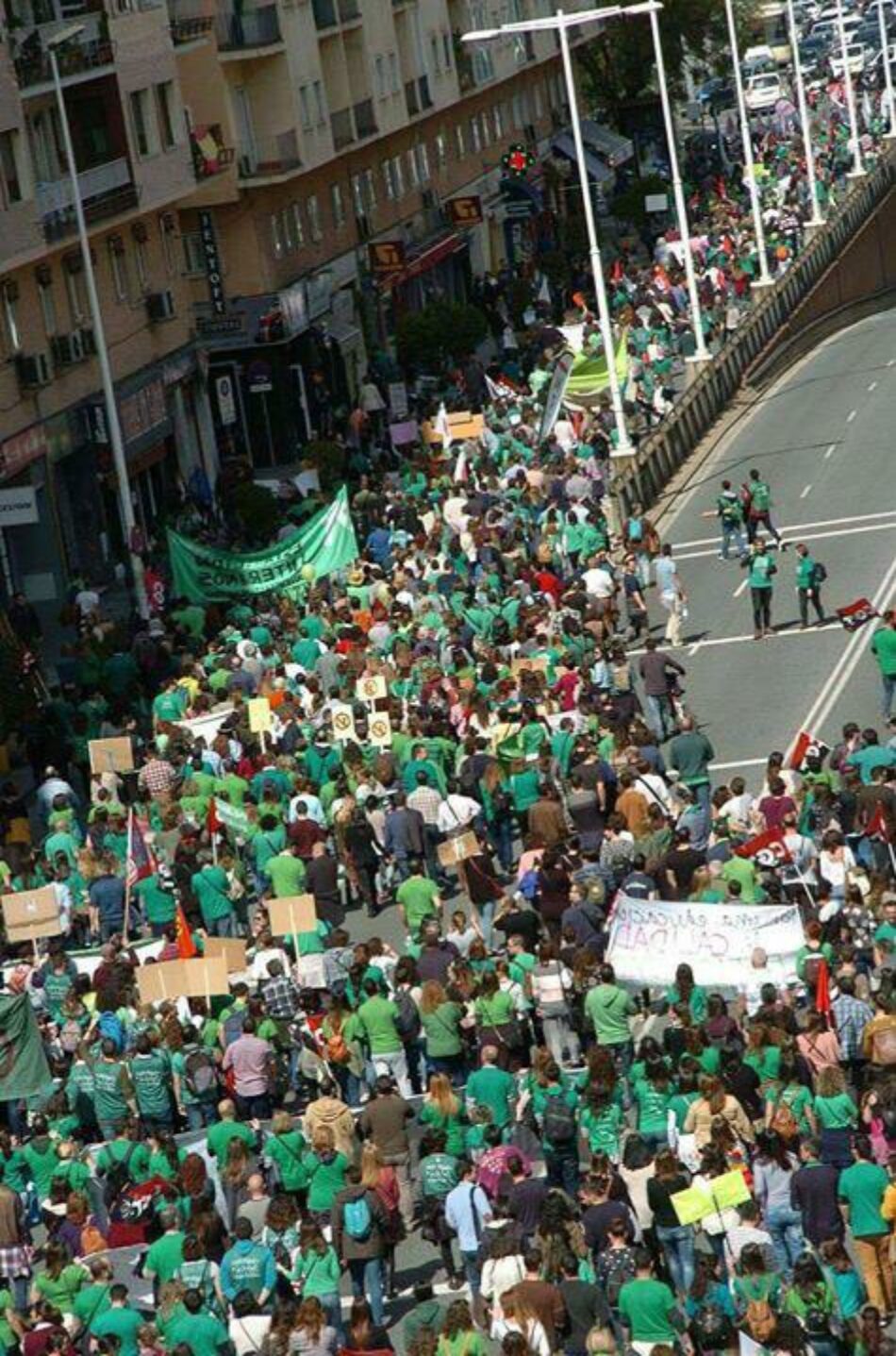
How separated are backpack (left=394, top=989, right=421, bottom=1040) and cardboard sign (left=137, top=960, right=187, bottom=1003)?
73.8 inches

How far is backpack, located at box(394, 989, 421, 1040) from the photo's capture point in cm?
2964

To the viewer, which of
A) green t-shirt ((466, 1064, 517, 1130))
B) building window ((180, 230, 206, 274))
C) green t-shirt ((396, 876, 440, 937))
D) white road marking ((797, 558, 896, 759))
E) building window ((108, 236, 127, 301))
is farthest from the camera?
building window ((180, 230, 206, 274))

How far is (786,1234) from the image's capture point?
24781mm

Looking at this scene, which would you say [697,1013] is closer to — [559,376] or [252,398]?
[559,376]

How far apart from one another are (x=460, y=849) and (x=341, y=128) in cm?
4785

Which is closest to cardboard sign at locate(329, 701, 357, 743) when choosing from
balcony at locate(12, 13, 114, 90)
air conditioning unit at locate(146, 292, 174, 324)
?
balcony at locate(12, 13, 114, 90)

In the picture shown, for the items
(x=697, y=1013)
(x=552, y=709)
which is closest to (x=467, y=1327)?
(x=697, y=1013)

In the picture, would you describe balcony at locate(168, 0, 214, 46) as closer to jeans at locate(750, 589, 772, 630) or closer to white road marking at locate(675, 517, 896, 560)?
white road marking at locate(675, 517, 896, 560)

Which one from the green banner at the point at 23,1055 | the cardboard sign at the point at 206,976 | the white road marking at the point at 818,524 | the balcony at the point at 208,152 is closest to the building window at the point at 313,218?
the balcony at the point at 208,152

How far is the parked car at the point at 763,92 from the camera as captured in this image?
12544 centimetres

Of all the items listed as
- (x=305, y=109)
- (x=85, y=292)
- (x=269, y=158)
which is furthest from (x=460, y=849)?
(x=305, y=109)

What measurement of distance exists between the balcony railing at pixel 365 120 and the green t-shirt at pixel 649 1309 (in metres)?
61.2

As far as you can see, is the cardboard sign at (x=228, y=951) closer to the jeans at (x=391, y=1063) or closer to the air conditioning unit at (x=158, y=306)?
the jeans at (x=391, y=1063)

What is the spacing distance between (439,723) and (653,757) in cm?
268
